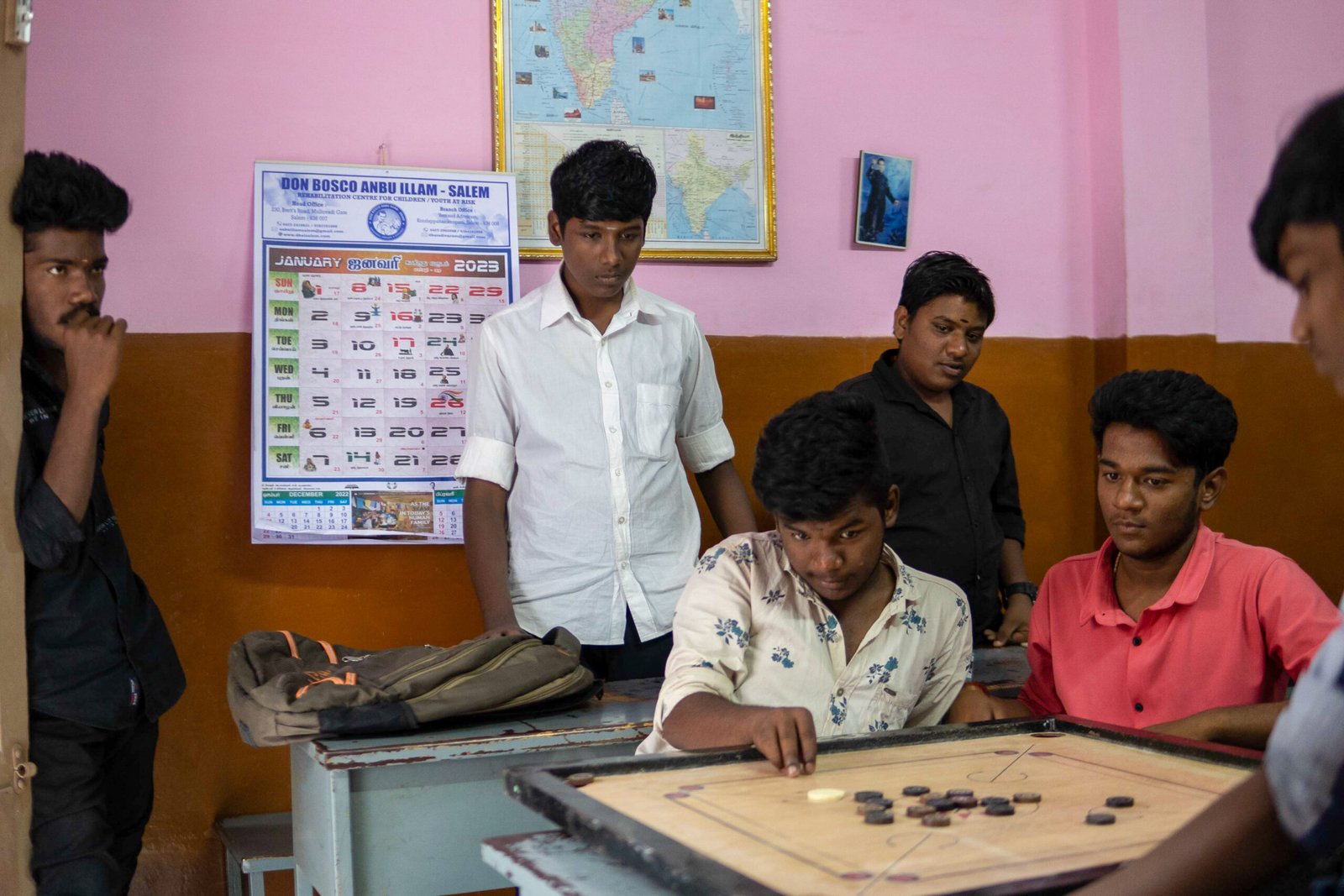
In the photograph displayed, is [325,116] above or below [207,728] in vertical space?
above

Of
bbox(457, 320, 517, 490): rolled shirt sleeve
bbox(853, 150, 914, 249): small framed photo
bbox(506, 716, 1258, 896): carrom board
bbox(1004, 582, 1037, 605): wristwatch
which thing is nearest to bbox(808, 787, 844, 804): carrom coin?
bbox(506, 716, 1258, 896): carrom board

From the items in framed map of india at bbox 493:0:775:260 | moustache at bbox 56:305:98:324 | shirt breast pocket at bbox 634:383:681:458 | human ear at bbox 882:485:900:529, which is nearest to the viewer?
human ear at bbox 882:485:900:529

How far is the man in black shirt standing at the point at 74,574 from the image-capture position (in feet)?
7.14

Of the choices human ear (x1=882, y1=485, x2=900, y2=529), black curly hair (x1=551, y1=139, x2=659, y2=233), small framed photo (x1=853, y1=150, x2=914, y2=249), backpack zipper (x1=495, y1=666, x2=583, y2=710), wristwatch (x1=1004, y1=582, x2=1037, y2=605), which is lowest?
backpack zipper (x1=495, y1=666, x2=583, y2=710)

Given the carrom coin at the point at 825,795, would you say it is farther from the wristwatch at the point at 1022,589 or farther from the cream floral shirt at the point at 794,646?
the wristwatch at the point at 1022,589

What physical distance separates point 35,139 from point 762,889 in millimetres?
2807

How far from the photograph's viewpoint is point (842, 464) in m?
1.77

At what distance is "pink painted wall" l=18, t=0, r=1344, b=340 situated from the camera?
10.4 ft

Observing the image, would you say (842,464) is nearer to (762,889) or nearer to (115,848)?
(762,889)

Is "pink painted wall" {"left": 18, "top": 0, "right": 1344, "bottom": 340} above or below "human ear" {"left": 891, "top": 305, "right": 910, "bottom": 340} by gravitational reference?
above

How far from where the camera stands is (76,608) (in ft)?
7.46

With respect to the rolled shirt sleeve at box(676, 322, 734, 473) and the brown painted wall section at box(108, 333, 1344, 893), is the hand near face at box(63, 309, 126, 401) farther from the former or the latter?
the rolled shirt sleeve at box(676, 322, 734, 473)

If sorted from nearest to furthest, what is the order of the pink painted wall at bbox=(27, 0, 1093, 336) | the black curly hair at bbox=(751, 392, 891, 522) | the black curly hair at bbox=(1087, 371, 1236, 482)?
the black curly hair at bbox=(751, 392, 891, 522) < the black curly hair at bbox=(1087, 371, 1236, 482) < the pink painted wall at bbox=(27, 0, 1093, 336)

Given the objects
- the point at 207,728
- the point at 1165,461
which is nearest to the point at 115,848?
the point at 207,728
